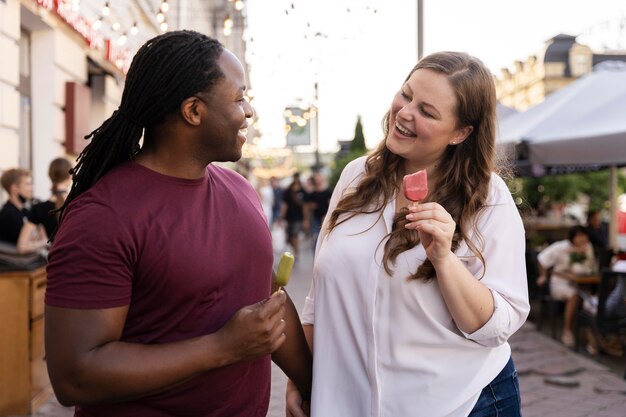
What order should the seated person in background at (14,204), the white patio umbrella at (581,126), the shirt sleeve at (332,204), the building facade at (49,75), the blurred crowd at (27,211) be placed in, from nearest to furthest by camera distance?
1. the shirt sleeve at (332,204)
2. the blurred crowd at (27,211)
3. the seated person in background at (14,204)
4. the white patio umbrella at (581,126)
5. the building facade at (49,75)

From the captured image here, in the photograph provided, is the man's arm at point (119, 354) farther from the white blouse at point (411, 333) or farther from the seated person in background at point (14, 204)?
the seated person in background at point (14, 204)

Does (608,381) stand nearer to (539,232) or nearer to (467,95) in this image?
(467,95)

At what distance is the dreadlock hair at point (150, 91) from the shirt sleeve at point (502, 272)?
91cm

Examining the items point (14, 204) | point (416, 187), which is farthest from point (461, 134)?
point (14, 204)

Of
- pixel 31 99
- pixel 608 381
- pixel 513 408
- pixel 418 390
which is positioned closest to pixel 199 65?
pixel 418 390

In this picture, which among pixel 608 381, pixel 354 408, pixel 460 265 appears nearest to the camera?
pixel 460 265

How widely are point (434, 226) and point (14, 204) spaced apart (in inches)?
217

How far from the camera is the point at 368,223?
2375mm

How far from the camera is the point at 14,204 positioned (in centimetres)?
666

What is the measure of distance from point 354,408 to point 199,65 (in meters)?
1.12

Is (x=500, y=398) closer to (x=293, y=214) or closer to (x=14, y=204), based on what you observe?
(x=14, y=204)

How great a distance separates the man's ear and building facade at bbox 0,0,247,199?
6.38m

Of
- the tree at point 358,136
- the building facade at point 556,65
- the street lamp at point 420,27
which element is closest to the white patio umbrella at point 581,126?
the street lamp at point 420,27

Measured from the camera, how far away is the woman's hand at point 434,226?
6.57 feet
